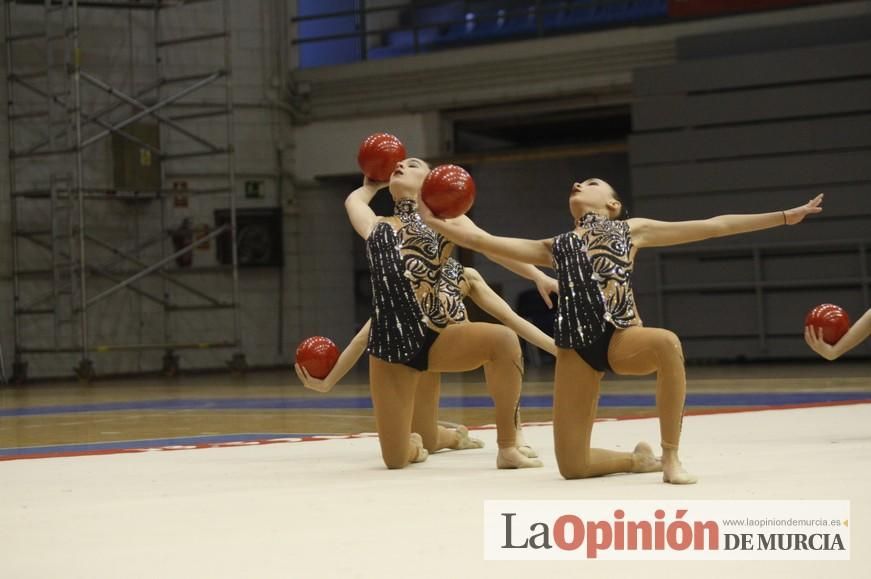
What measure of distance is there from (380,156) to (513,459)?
1352 millimetres

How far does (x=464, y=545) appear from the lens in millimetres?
2705

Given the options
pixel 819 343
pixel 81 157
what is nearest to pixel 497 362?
pixel 819 343

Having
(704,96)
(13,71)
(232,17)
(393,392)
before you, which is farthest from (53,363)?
(393,392)

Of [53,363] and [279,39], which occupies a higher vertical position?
[279,39]

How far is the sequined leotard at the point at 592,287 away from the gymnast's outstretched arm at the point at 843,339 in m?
1.39

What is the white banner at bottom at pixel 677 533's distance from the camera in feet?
8.37

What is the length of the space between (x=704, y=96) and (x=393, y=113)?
3.98 metres

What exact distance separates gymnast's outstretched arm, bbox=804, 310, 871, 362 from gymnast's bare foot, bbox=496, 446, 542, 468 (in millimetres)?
1391

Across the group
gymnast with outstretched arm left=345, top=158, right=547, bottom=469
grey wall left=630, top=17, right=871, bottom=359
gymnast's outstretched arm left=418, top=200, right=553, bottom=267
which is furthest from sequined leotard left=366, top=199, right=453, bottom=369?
grey wall left=630, top=17, right=871, bottom=359

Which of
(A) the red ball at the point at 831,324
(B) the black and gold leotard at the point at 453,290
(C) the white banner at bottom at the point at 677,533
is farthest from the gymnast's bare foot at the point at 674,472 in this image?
(A) the red ball at the point at 831,324

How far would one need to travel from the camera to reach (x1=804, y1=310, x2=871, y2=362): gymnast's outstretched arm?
4957 millimetres

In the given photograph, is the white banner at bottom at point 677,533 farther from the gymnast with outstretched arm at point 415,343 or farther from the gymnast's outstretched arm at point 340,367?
the gymnast's outstretched arm at point 340,367

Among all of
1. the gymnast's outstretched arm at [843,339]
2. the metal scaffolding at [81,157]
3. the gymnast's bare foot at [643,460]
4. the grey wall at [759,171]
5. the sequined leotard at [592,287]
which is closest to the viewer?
the sequined leotard at [592,287]

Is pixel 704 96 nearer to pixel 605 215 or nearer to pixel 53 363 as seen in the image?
pixel 53 363
